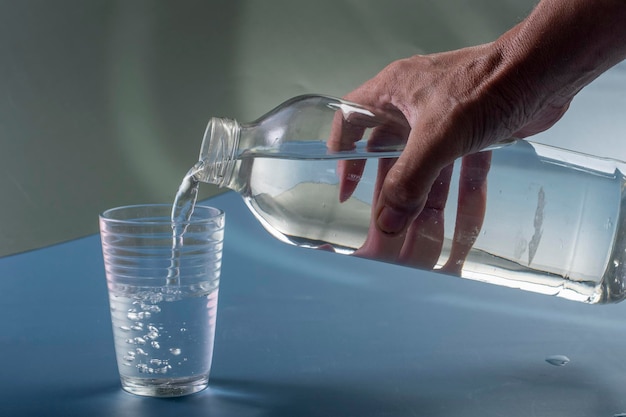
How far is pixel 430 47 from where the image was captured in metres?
2.03

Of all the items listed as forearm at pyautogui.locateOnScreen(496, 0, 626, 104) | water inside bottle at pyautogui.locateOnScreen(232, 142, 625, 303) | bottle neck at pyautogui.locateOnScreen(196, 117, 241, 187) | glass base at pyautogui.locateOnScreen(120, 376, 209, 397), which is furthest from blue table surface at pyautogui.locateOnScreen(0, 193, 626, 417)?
forearm at pyautogui.locateOnScreen(496, 0, 626, 104)

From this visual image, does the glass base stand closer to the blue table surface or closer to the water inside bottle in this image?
the blue table surface

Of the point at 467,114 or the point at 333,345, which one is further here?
the point at 333,345

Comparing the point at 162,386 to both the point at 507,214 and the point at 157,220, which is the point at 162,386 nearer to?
the point at 157,220

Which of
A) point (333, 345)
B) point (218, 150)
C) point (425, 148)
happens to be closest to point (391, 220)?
point (425, 148)

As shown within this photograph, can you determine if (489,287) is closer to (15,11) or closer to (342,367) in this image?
(342,367)

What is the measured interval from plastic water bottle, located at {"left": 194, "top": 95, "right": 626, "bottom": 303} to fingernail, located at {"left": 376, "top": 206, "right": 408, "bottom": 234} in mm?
98

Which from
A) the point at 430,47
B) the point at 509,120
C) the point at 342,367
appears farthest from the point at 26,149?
the point at 509,120

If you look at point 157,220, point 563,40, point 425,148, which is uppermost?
point 563,40

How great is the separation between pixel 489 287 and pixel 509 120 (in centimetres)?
66

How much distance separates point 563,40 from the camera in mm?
1044

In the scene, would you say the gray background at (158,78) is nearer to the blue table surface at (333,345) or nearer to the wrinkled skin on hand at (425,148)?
the blue table surface at (333,345)

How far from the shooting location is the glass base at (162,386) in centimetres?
108

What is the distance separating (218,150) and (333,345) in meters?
0.37
